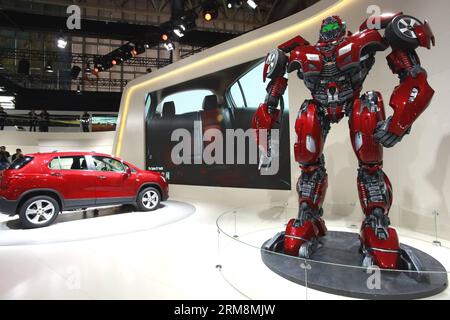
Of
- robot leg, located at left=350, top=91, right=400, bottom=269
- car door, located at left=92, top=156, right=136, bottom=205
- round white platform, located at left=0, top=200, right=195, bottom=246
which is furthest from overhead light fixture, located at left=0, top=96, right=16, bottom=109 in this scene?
robot leg, located at left=350, top=91, right=400, bottom=269

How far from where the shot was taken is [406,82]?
6.94ft

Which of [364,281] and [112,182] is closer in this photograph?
[364,281]

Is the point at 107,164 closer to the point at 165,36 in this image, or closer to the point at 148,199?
the point at 148,199

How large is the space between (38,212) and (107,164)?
1462 millimetres

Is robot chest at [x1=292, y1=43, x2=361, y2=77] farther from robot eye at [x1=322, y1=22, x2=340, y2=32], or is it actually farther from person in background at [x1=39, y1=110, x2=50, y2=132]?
person in background at [x1=39, y1=110, x2=50, y2=132]

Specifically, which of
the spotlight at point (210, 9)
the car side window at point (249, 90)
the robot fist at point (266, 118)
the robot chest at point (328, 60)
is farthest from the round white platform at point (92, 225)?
the spotlight at point (210, 9)

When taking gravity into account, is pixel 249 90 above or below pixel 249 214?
above

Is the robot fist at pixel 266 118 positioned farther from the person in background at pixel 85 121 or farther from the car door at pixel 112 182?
the person in background at pixel 85 121

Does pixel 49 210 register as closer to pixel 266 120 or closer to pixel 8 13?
pixel 266 120

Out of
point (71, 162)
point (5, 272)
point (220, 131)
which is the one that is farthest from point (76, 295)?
point (220, 131)

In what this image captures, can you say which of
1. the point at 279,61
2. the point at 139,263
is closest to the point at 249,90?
the point at 279,61

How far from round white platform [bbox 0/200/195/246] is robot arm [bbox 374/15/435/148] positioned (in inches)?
141

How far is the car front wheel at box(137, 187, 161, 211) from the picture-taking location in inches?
223

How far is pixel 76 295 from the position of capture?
217 centimetres
